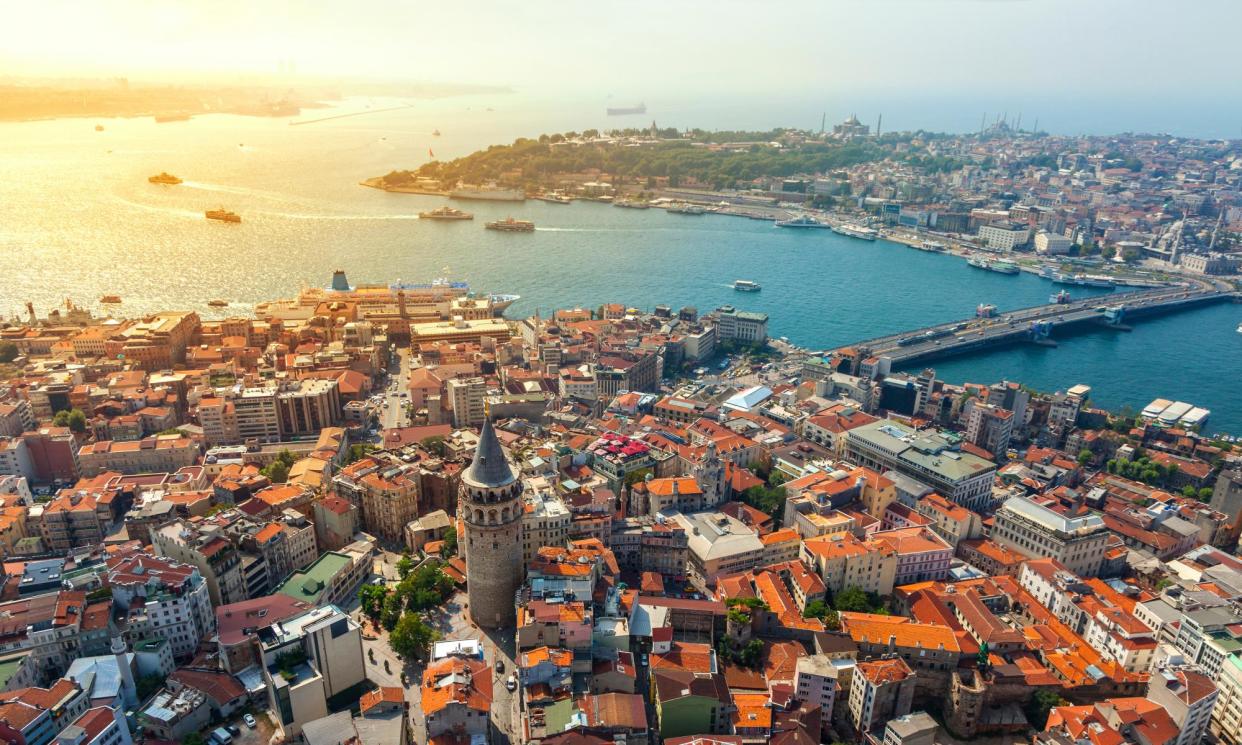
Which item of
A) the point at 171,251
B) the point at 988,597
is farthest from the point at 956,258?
the point at 171,251

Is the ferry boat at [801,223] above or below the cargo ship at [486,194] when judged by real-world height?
below

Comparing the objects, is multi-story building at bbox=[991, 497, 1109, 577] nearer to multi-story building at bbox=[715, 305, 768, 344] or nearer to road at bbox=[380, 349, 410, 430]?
multi-story building at bbox=[715, 305, 768, 344]

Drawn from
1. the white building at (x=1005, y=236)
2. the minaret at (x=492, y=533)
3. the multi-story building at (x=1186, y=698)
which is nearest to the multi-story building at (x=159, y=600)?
the minaret at (x=492, y=533)

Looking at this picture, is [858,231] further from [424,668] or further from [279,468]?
[424,668]

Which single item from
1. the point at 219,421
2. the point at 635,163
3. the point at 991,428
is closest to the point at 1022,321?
the point at 991,428

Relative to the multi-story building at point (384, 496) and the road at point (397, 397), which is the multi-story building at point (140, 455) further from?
the road at point (397, 397)

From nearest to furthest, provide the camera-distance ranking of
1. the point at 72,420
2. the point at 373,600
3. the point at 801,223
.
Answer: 1. the point at 373,600
2. the point at 72,420
3. the point at 801,223
